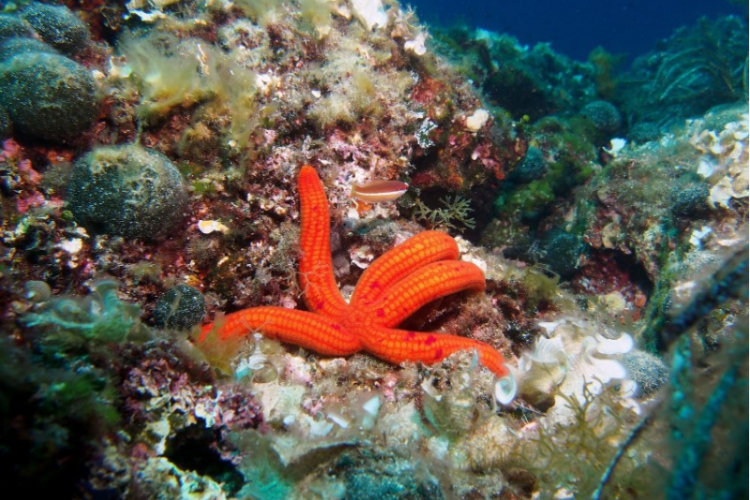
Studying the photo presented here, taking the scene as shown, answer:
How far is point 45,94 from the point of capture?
3.64 meters

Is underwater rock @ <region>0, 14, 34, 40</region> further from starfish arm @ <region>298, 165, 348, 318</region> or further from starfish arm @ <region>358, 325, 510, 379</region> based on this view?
starfish arm @ <region>358, 325, 510, 379</region>

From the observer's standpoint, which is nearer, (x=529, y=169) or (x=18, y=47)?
(x=18, y=47)

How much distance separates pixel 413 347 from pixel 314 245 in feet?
5.20

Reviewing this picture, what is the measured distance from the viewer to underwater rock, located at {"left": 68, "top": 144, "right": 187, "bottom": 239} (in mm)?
3516

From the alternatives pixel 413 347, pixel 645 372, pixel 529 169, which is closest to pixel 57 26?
pixel 413 347

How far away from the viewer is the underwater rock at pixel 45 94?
11.8 feet

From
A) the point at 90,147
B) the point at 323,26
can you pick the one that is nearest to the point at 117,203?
the point at 90,147

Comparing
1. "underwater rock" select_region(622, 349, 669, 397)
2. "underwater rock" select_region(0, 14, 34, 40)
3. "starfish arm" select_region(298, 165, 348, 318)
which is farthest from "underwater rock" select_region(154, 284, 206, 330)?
"underwater rock" select_region(622, 349, 669, 397)

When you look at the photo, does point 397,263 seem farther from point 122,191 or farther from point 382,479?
point 122,191

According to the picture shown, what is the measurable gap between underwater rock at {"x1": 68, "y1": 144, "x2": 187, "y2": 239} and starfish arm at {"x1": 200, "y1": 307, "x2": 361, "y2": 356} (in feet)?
4.19

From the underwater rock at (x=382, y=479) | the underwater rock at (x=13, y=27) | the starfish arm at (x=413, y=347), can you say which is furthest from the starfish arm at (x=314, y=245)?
the underwater rock at (x=13, y=27)

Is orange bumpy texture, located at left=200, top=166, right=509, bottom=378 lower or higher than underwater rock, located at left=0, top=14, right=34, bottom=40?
lower

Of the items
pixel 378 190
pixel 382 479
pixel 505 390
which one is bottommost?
pixel 382 479

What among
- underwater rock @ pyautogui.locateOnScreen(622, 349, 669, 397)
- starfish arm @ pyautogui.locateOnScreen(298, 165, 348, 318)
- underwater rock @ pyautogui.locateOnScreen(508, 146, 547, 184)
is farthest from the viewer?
underwater rock @ pyautogui.locateOnScreen(508, 146, 547, 184)
